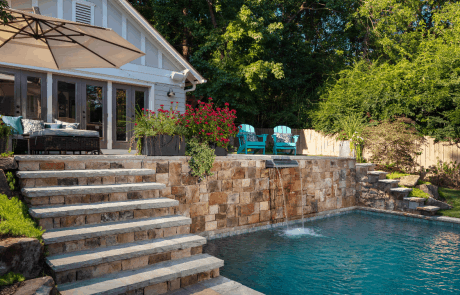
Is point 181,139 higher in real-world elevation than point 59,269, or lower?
higher

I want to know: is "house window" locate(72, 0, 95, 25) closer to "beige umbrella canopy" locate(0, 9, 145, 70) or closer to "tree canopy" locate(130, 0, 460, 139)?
"beige umbrella canopy" locate(0, 9, 145, 70)

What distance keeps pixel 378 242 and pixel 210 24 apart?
1166 centimetres

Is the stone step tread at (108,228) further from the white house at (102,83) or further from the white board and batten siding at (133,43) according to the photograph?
the white board and batten siding at (133,43)

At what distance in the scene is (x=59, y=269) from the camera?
253cm

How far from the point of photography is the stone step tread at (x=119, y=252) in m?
2.62

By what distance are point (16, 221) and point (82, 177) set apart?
1093mm

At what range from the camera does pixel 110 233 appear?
3098mm

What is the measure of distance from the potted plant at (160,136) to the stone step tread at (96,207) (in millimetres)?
1154

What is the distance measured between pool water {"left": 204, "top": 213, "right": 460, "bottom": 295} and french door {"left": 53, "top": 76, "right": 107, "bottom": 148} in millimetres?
4905

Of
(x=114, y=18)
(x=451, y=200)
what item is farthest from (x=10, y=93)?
(x=451, y=200)

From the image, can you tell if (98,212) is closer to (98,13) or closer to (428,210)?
(428,210)

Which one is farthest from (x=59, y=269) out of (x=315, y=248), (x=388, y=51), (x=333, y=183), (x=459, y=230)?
(x=388, y=51)

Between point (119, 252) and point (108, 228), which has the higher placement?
point (108, 228)

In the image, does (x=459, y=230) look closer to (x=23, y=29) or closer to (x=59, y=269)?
(x=59, y=269)
